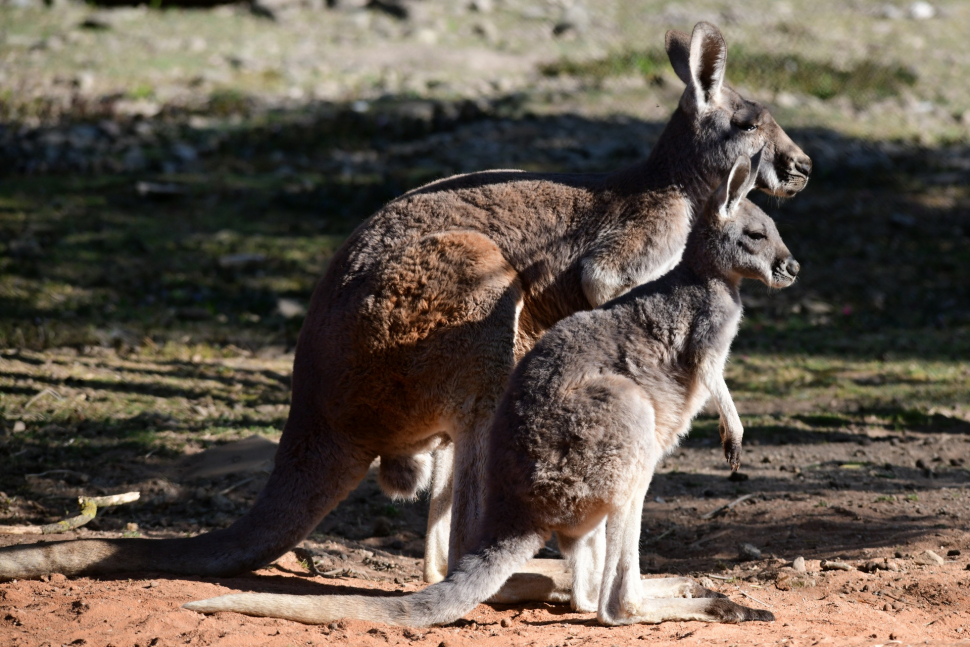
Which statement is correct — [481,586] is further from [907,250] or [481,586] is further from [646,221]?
[907,250]

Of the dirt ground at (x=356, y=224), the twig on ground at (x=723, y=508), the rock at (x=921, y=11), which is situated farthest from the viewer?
the rock at (x=921, y=11)

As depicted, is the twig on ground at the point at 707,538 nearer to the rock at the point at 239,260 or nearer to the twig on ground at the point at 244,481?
the twig on ground at the point at 244,481

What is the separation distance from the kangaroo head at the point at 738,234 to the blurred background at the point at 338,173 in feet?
7.85

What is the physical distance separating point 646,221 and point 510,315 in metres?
0.86

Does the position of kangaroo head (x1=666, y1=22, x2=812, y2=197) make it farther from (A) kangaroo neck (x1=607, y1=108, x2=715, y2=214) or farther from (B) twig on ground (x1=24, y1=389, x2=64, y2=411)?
(B) twig on ground (x1=24, y1=389, x2=64, y2=411)

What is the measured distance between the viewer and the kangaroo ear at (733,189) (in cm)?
434

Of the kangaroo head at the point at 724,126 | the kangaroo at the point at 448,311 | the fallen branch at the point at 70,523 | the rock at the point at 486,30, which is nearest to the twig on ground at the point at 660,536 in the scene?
the kangaroo at the point at 448,311

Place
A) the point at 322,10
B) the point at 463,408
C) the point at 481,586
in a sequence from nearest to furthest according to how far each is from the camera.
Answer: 1. the point at 481,586
2. the point at 463,408
3. the point at 322,10

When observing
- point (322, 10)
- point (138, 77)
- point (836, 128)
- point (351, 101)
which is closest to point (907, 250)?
point (836, 128)

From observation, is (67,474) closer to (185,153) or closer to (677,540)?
(677,540)

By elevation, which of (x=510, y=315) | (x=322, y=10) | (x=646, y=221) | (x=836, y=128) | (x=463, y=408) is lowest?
(x=463, y=408)

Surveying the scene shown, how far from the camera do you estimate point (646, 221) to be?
15.8ft

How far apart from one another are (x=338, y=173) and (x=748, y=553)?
7.87 metres

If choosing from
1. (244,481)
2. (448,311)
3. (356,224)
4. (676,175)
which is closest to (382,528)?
(244,481)
